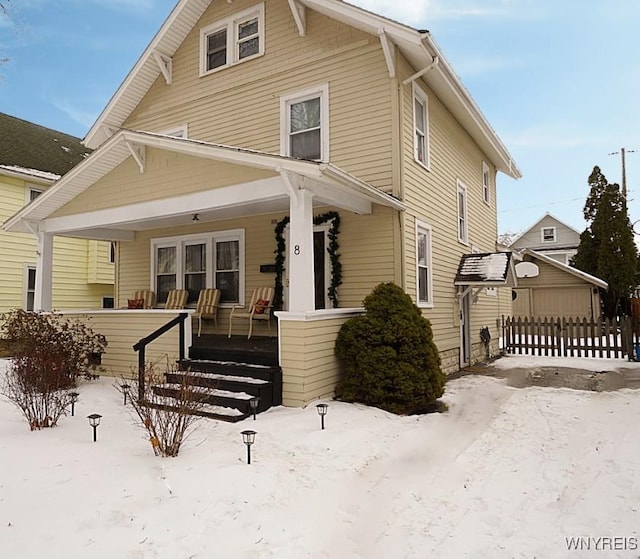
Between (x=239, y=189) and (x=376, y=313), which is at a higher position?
(x=239, y=189)

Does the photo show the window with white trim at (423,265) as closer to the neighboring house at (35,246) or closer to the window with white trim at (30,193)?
the neighboring house at (35,246)

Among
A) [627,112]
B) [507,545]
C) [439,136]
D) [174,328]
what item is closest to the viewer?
[507,545]

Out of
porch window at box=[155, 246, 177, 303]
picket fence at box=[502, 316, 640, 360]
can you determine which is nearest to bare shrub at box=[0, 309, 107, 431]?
porch window at box=[155, 246, 177, 303]

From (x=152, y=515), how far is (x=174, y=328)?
191 inches

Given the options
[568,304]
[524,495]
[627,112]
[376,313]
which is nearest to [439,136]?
[376,313]

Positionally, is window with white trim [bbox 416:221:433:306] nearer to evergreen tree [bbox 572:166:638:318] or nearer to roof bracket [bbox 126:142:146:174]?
roof bracket [bbox 126:142:146:174]

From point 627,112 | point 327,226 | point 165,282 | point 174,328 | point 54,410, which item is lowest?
point 54,410

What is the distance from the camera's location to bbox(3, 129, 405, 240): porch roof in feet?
21.4

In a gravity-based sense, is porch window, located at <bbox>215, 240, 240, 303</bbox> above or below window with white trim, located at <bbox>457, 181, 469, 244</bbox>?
below

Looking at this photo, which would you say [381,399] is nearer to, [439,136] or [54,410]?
[54,410]

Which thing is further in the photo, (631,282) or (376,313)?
(631,282)

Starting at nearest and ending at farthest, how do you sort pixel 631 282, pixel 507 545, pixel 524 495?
pixel 507 545
pixel 524 495
pixel 631 282

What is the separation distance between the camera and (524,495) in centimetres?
402

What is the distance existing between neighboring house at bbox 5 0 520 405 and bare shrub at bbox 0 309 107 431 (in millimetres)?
593
